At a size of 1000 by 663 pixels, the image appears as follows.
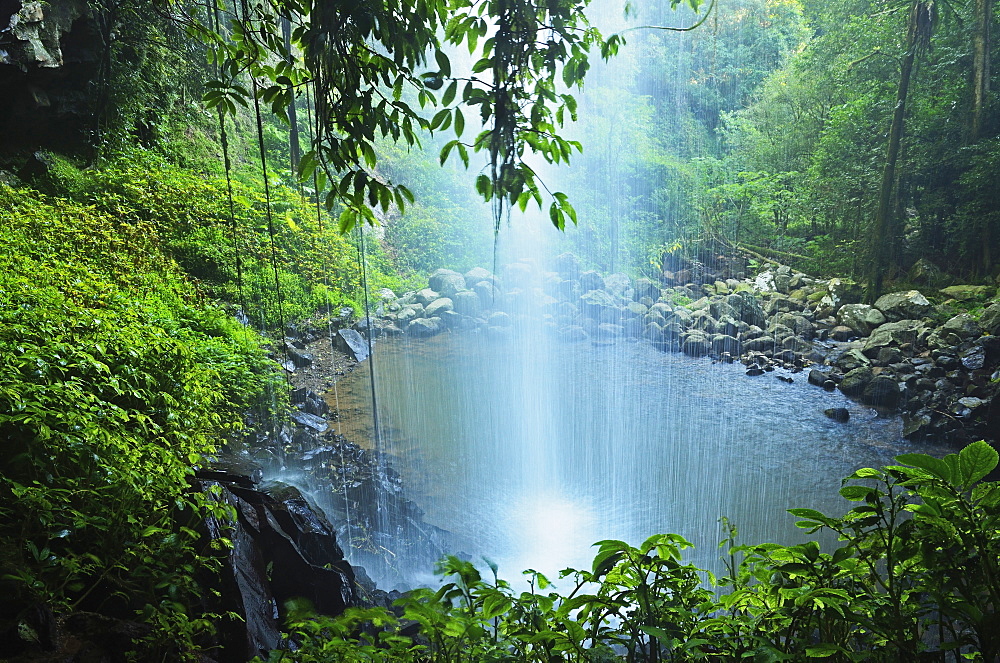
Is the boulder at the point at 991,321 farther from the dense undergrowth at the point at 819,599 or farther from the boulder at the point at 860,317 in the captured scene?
the dense undergrowth at the point at 819,599

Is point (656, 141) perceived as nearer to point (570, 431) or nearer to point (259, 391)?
point (570, 431)

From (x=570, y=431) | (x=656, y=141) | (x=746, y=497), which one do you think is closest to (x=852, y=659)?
(x=746, y=497)

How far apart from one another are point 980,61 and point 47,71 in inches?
487

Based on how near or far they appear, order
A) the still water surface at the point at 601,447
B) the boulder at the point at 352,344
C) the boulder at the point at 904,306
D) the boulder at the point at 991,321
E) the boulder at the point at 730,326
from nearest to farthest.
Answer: the still water surface at the point at 601,447 → the boulder at the point at 991,321 → the boulder at the point at 352,344 → the boulder at the point at 904,306 → the boulder at the point at 730,326

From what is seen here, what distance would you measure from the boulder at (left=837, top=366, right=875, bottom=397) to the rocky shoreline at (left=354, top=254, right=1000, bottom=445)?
2cm

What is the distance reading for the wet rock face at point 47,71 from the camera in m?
5.39

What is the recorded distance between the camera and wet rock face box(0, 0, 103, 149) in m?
5.39

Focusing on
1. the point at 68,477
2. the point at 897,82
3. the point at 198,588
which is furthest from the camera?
the point at 897,82

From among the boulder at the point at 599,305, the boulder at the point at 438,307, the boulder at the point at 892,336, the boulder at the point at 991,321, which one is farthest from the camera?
the boulder at the point at 599,305

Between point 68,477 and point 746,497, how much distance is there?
5.08 meters

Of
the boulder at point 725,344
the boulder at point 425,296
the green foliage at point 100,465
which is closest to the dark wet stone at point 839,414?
the boulder at point 725,344

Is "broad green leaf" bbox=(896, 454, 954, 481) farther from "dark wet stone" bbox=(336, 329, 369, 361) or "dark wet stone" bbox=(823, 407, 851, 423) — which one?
"dark wet stone" bbox=(336, 329, 369, 361)

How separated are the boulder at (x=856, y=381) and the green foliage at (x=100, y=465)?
7.32 meters

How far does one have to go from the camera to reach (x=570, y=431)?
699cm
